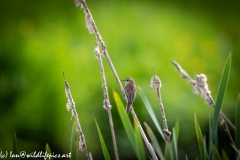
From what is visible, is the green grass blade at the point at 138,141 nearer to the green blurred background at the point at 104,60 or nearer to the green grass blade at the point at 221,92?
the green grass blade at the point at 221,92

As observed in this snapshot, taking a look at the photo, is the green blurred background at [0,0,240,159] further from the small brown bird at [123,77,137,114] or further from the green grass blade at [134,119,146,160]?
the green grass blade at [134,119,146,160]

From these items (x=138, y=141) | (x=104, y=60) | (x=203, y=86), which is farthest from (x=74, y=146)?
(x=104, y=60)

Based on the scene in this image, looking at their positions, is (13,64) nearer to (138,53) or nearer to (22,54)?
(22,54)

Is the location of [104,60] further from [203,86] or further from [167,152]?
[167,152]

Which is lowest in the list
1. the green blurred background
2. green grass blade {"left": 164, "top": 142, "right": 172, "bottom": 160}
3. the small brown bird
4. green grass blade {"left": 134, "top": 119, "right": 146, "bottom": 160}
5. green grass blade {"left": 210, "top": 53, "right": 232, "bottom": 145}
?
green grass blade {"left": 164, "top": 142, "right": 172, "bottom": 160}

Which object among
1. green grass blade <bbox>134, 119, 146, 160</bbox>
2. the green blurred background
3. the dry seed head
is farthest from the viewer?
the green blurred background

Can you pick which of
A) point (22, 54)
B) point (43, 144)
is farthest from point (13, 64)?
point (43, 144)

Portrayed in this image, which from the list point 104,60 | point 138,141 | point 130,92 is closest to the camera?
point 138,141

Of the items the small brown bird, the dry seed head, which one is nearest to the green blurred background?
the small brown bird
